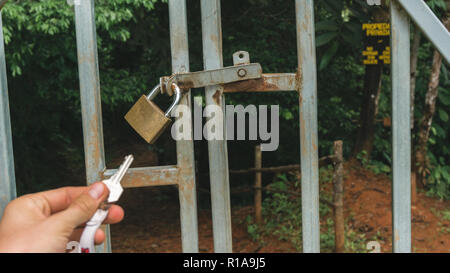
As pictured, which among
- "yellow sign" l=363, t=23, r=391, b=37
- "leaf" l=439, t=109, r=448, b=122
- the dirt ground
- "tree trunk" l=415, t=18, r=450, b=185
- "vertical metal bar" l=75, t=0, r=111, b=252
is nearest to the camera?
"vertical metal bar" l=75, t=0, r=111, b=252

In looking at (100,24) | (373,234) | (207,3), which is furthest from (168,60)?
(207,3)

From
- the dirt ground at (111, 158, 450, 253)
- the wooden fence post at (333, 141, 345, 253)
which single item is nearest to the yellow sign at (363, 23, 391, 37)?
the wooden fence post at (333, 141, 345, 253)

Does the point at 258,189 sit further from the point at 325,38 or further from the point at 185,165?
the point at 185,165

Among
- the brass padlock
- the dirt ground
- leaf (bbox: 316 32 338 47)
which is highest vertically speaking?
leaf (bbox: 316 32 338 47)

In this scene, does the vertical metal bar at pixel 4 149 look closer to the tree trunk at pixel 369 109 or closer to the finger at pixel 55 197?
the finger at pixel 55 197

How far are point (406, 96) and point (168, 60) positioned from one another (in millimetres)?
3655

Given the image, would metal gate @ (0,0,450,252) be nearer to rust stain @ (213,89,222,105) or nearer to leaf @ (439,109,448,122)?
rust stain @ (213,89,222,105)

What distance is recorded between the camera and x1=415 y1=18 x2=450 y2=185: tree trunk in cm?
458

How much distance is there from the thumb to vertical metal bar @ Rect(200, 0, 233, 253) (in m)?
0.40

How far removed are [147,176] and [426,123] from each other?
426cm

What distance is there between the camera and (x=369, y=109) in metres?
5.39

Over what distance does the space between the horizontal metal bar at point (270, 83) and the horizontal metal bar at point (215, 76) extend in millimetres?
27

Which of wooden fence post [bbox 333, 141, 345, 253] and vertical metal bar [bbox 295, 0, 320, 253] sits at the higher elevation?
vertical metal bar [bbox 295, 0, 320, 253]
